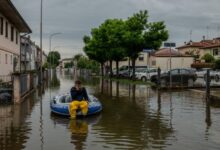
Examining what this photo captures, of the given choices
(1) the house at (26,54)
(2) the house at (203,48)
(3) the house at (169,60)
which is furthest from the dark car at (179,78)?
(2) the house at (203,48)

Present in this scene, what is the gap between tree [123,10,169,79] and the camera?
47.2 meters

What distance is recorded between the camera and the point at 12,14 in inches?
1215

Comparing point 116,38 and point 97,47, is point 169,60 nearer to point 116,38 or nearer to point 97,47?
point 97,47

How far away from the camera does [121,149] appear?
35.2 feet

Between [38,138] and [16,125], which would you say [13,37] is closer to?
[16,125]

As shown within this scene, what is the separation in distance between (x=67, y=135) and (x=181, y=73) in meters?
27.3

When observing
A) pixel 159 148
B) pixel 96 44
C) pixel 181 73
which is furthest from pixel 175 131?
pixel 96 44

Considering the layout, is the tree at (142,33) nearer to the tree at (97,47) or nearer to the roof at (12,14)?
the roof at (12,14)

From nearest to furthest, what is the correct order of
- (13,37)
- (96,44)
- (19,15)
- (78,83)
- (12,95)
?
(78,83) < (12,95) < (19,15) < (13,37) < (96,44)

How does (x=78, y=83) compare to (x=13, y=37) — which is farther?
(x=13, y=37)

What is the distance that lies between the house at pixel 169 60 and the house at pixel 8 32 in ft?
149

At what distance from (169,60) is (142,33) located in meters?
34.2

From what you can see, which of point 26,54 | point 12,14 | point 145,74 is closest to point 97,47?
point 26,54

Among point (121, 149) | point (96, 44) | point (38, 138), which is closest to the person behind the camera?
point (121, 149)
